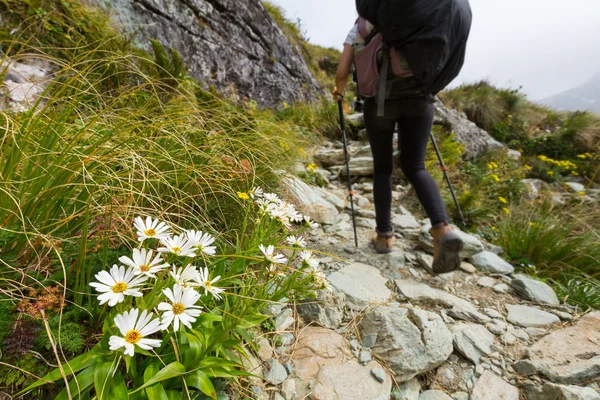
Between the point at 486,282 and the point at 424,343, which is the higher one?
the point at 424,343

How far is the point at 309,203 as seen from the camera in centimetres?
269

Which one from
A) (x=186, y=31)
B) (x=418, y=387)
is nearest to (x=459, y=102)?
(x=186, y=31)

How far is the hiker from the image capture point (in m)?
1.77

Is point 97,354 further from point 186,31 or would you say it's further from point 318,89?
point 318,89

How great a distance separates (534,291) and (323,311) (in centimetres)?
186

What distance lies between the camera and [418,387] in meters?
1.32

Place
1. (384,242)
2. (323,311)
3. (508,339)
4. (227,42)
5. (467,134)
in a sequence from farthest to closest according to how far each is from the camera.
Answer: (467,134), (227,42), (384,242), (508,339), (323,311)

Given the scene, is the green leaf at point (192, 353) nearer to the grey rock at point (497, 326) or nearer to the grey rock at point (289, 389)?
the grey rock at point (289, 389)

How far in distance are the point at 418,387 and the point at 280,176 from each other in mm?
1554

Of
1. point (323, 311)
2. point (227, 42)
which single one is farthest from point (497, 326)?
point (227, 42)

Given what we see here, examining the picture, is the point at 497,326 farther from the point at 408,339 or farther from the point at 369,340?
the point at 369,340

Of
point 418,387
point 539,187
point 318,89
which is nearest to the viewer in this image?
point 418,387

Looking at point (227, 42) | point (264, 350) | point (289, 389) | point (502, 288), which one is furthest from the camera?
point (227, 42)

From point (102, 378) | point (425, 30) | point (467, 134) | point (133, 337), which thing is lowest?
point (102, 378)
